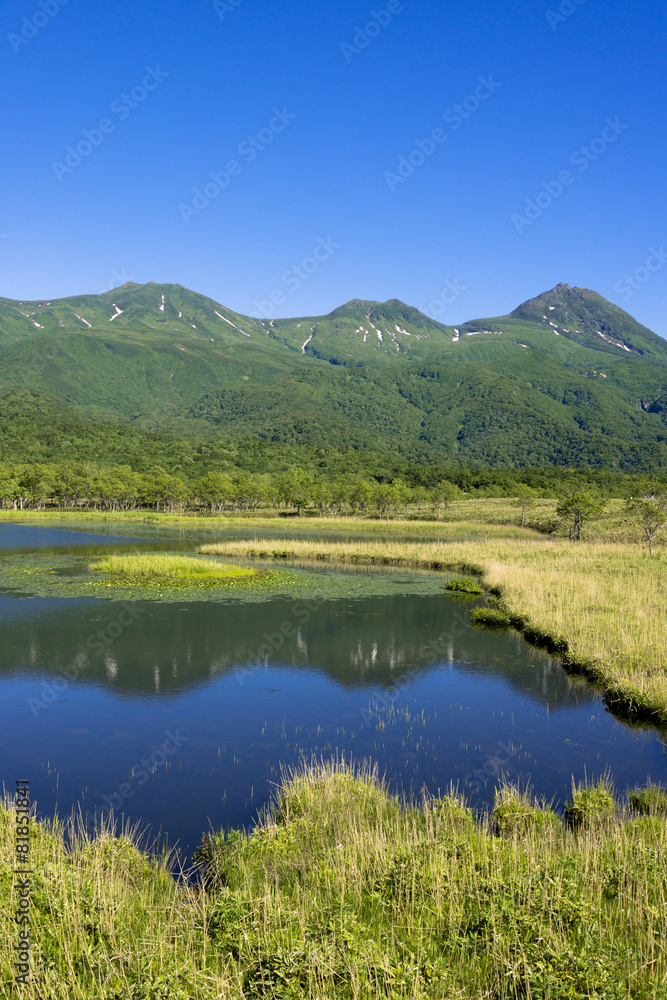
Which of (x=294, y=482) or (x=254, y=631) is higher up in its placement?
(x=294, y=482)

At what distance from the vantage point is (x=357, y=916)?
26.0 feet

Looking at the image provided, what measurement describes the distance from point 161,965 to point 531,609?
90.7ft

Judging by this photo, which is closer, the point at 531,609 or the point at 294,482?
the point at 531,609

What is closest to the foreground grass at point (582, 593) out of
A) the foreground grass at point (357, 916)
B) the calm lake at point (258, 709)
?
the calm lake at point (258, 709)

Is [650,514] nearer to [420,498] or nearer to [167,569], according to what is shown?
[167,569]

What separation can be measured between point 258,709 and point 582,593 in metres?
20.9

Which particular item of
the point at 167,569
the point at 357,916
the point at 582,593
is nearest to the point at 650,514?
the point at 582,593

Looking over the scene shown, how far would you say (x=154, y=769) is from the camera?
1521cm

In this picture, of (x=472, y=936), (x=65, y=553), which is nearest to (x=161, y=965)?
(x=472, y=936)

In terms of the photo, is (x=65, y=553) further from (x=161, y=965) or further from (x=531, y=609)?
(x=161, y=965)

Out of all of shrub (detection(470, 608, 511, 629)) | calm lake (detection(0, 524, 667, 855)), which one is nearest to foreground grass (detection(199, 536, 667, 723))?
shrub (detection(470, 608, 511, 629))

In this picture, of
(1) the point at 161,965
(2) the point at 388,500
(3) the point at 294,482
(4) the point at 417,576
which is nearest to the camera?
(1) the point at 161,965

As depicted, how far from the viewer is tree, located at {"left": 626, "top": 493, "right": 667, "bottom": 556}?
5847 centimetres

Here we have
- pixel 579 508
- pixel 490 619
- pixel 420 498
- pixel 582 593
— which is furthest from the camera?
pixel 420 498
